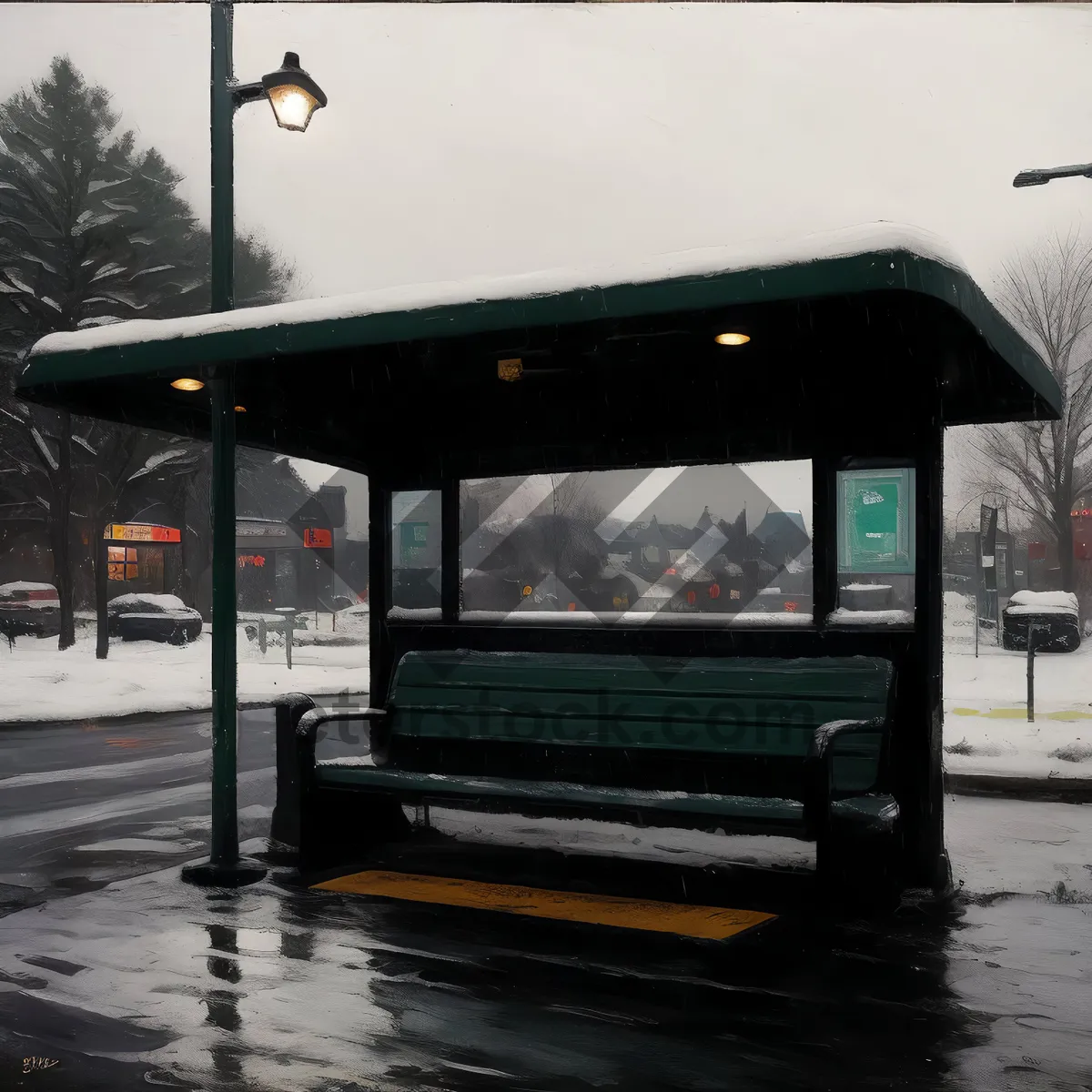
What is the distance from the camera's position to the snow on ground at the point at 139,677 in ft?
55.1

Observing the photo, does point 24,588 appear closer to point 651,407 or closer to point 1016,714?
point 1016,714

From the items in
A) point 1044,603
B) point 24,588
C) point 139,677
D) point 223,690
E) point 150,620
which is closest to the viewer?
point 223,690

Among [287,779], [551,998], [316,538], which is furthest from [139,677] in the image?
[316,538]

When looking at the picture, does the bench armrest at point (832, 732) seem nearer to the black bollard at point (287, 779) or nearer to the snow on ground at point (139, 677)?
the black bollard at point (287, 779)

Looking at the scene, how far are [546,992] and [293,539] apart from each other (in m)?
48.5

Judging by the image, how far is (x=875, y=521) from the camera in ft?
21.5

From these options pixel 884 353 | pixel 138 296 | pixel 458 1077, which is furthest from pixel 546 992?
pixel 138 296

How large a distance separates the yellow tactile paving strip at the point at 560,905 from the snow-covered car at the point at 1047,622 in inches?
850

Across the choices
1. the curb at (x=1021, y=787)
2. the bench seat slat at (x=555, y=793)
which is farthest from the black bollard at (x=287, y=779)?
the curb at (x=1021, y=787)

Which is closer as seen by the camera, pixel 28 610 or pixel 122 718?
pixel 122 718

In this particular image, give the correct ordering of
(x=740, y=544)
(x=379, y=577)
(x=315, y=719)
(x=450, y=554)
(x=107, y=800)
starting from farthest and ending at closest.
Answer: (x=107, y=800), (x=379, y=577), (x=450, y=554), (x=740, y=544), (x=315, y=719)

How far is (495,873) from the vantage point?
6.50 m

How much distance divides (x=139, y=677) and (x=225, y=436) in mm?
16187
